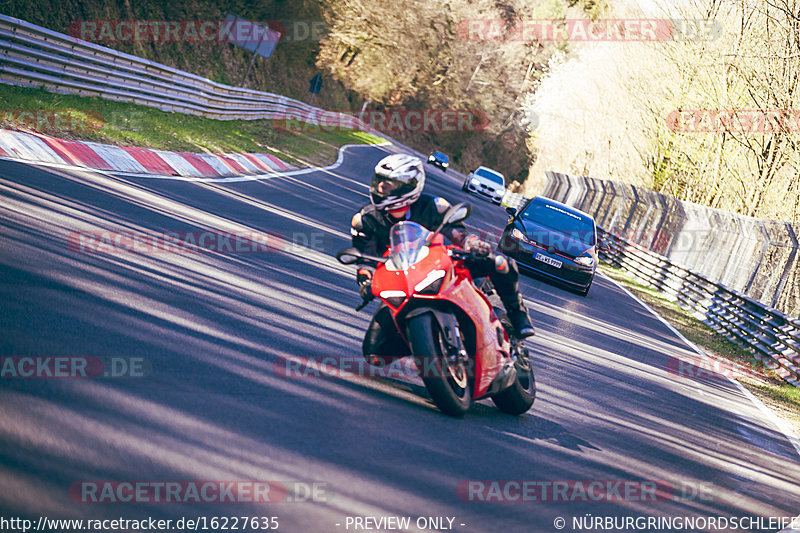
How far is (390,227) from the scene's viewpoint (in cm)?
636

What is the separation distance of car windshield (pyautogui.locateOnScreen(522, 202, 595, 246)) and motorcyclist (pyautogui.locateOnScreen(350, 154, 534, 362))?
463 inches

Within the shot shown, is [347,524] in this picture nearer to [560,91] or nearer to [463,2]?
[560,91]

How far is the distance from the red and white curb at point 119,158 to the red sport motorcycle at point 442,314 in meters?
8.55

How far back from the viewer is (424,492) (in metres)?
4.77

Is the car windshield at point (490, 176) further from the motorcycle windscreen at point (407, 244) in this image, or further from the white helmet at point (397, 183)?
the motorcycle windscreen at point (407, 244)

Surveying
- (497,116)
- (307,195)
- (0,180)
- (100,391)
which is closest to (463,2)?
(497,116)

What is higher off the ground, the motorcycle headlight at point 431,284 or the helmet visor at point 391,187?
the helmet visor at point 391,187

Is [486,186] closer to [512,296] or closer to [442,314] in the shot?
[512,296]

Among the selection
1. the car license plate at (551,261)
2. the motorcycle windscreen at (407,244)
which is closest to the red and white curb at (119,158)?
the car license plate at (551,261)

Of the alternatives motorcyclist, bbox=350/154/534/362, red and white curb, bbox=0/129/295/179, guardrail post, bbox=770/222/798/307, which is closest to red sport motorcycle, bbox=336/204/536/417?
motorcyclist, bbox=350/154/534/362

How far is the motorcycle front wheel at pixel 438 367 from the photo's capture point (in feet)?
18.9

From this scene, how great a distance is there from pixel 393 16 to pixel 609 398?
59.0 m

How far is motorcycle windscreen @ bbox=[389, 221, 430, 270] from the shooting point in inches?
233

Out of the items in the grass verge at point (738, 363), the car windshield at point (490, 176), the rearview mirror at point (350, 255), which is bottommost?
the grass verge at point (738, 363)
